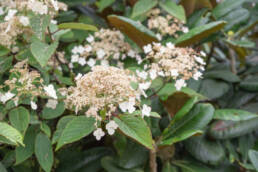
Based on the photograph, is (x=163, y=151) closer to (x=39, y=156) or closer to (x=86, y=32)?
(x=39, y=156)

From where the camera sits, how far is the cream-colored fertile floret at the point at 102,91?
829 mm

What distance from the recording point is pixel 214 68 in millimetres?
1683

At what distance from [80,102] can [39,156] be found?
24 cm

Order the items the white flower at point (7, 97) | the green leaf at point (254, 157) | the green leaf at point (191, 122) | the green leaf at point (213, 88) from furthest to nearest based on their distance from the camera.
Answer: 1. the green leaf at point (213, 88)
2. the green leaf at point (191, 122)
3. the green leaf at point (254, 157)
4. the white flower at point (7, 97)

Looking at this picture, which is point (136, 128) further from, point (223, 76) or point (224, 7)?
point (224, 7)

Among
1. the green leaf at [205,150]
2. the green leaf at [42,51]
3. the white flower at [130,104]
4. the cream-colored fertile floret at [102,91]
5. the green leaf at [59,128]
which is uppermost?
the green leaf at [42,51]

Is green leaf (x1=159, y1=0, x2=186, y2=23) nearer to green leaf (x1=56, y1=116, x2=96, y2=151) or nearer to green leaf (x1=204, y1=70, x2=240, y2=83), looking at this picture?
green leaf (x1=204, y1=70, x2=240, y2=83)

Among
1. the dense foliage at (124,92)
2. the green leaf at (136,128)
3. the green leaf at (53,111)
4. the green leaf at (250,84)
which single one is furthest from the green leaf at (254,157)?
the green leaf at (53,111)

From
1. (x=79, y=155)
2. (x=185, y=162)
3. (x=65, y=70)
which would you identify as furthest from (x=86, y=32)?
(x=185, y=162)

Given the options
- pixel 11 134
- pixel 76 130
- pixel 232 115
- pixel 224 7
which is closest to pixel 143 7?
pixel 224 7

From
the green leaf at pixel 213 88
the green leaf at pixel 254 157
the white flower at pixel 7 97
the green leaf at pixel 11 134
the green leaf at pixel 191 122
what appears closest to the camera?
the green leaf at pixel 11 134

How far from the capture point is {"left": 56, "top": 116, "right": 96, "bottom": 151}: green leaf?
0.87m

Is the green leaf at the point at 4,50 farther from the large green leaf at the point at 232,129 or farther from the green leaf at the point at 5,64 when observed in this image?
the large green leaf at the point at 232,129

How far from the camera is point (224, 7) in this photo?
151 centimetres
